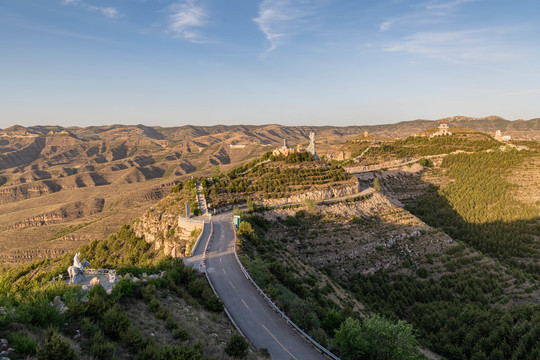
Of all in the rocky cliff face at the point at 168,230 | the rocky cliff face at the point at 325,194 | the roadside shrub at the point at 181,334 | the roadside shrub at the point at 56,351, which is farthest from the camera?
the rocky cliff face at the point at 325,194

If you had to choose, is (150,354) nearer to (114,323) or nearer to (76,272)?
(114,323)

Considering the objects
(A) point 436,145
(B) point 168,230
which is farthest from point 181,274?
(A) point 436,145

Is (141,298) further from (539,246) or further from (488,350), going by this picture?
(539,246)

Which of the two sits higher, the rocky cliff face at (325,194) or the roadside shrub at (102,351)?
the roadside shrub at (102,351)

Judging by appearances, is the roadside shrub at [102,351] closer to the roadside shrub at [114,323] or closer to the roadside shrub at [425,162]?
the roadside shrub at [114,323]

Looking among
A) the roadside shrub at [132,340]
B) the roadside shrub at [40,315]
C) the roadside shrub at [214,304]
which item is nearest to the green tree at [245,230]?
the roadside shrub at [214,304]
